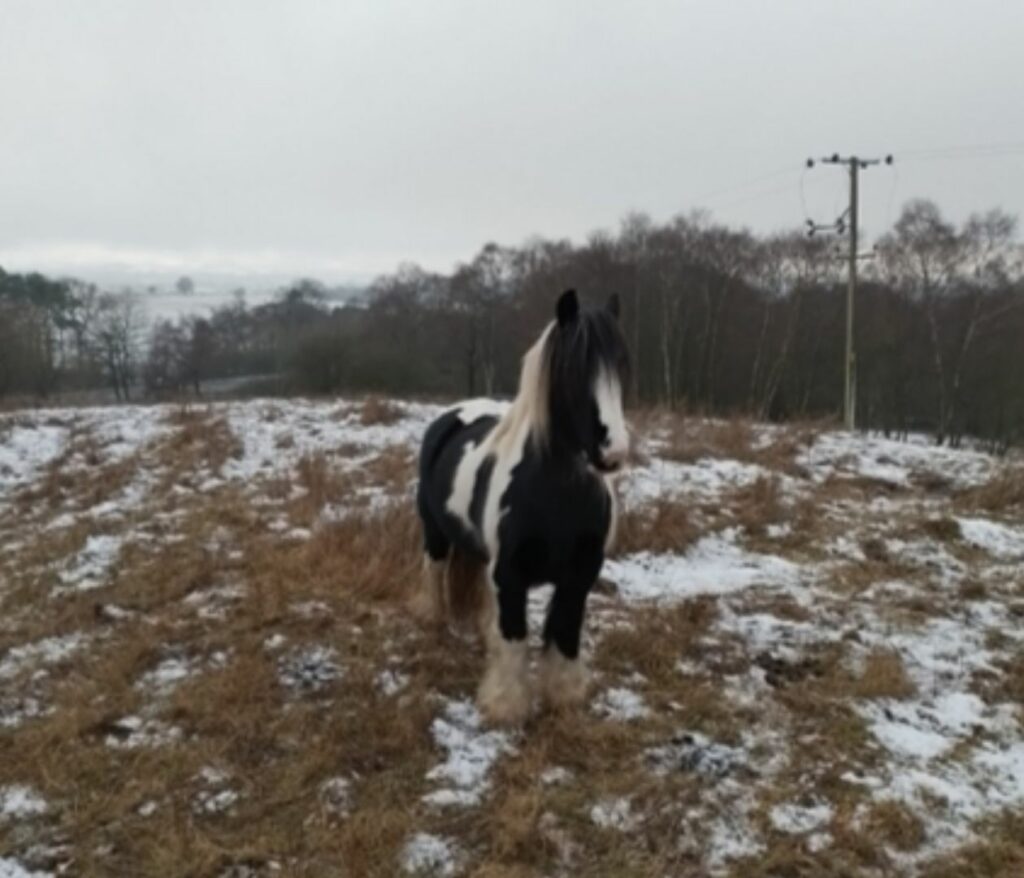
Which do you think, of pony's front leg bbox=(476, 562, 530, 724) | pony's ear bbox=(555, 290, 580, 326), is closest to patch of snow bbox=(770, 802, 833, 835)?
→ pony's front leg bbox=(476, 562, 530, 724)

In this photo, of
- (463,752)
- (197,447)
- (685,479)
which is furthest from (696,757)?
(197,447)

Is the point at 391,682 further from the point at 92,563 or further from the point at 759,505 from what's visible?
the point at 759,505

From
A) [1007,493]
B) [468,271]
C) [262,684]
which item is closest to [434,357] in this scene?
[468,271]

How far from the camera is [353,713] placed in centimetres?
311

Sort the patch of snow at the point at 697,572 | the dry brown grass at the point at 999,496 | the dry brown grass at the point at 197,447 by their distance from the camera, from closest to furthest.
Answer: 1. the patch of snow at the point at 697,572
2. the dry brown grass at the point at 999,496
3. the dry brown grass at the point at 197,447

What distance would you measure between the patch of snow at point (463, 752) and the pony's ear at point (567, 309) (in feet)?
4.94

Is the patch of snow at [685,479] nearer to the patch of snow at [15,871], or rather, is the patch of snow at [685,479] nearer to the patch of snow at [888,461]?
the patch of snow at [888,461]

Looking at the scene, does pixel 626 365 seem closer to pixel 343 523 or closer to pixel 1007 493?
pixel 343 523

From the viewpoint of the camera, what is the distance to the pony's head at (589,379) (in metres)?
2.49

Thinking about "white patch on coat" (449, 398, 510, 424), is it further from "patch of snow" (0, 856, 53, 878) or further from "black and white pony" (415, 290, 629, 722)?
"patch of snow" (0, 856, 53, 878)

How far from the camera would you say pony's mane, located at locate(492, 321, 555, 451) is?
2697mm

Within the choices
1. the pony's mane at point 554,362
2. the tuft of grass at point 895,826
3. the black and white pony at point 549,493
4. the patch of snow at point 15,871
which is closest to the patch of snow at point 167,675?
the patch of snow at point 15,871

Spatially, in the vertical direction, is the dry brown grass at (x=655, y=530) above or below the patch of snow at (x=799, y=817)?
above

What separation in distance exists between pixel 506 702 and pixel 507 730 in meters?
0.10
